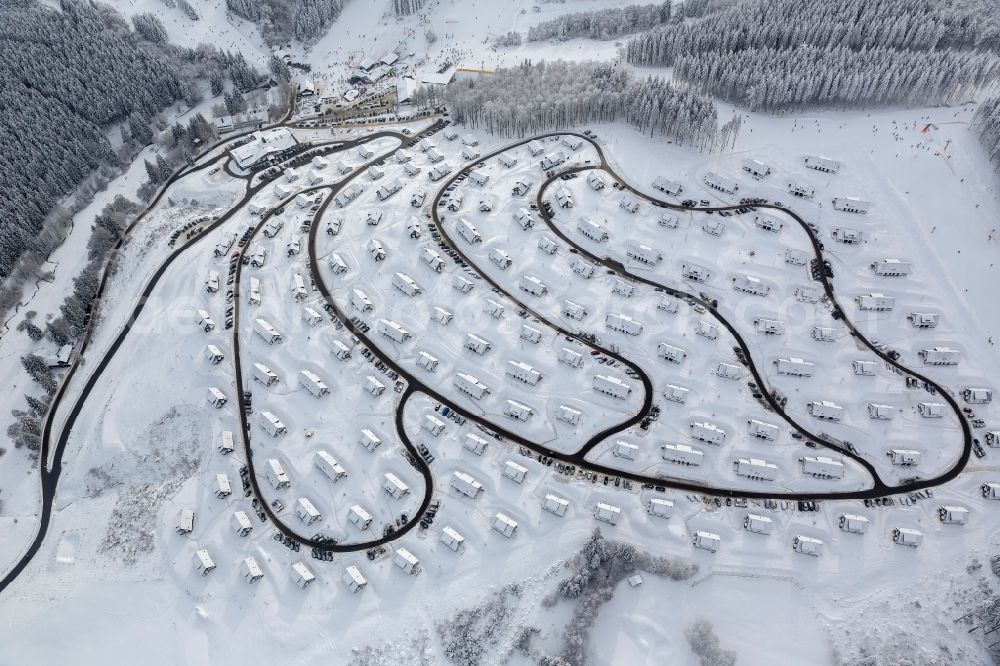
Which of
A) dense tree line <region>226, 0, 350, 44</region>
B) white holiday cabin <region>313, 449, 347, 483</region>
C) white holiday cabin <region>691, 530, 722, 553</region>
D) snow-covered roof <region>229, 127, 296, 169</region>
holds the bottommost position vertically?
white holiday cabin <region>691, 530, 722, 553</region>

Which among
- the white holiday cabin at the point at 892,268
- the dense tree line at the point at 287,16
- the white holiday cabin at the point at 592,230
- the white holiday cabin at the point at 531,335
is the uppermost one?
the dense tree line at the point at 287,16

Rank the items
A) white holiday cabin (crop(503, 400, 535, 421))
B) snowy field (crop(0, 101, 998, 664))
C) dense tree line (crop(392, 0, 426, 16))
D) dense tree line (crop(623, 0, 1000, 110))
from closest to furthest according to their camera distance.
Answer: snowy field (crop(0, 101, 998, 664)) → white holiday cabin (crop(503, 400, 535, 421)) → dense tree line (crop(623, 0, 1000, 110)) → dense tree line (crop(392, 0, 426, 16))

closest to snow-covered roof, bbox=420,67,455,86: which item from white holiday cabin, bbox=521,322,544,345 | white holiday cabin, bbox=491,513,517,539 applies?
white holiday cabin, bbox=521,322,544,345

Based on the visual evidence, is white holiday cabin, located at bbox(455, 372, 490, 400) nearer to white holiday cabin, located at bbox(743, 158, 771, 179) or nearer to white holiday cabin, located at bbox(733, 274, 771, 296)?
white holiday cabin, located at bbox(733, 274, 771, 296)

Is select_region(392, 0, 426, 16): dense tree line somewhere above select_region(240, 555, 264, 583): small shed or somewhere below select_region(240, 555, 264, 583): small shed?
above

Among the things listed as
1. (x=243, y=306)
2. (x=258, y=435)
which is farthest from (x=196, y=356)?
(x=258, y=435)

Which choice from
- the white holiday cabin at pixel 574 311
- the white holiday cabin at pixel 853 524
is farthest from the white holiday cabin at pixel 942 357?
the white holiday cabin at pixel 574 311

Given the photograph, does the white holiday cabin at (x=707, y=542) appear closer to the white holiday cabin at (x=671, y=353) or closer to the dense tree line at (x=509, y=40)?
the white holiday cabin at (x=671, y=353)

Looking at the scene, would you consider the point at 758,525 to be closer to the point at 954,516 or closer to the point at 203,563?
the point at 954,516
